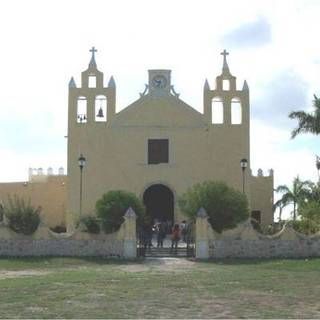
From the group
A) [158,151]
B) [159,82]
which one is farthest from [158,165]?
[159,82]

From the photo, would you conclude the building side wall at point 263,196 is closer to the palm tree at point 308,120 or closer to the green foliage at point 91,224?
the palm tree at point 308,120

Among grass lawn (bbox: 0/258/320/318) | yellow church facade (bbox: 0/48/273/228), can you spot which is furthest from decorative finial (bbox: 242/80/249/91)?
grass lawn (bbox: 0/258/320/318)

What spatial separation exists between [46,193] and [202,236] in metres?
19.7

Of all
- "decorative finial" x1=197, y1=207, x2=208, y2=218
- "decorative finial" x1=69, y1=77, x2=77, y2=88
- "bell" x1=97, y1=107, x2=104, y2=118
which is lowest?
"decorative finial" x1=197, y1=207, x2=208, y2=218

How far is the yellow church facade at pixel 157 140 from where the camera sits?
42.4m

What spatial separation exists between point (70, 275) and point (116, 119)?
74.3 ft

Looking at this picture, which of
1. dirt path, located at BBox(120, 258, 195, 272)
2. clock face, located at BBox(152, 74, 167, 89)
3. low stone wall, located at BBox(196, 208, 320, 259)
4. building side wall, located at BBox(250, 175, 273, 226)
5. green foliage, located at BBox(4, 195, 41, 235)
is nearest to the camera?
dirt path, located at BBox(120, 258, 195, 272)

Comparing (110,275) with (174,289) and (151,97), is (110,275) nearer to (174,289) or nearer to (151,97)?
(174,289)

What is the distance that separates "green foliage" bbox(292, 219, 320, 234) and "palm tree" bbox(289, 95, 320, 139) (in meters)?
5.50

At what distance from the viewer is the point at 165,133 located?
42688 mm

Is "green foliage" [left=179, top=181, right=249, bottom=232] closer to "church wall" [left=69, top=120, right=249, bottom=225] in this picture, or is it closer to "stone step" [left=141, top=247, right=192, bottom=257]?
"stone step" [left=141, top=247, right=192, bottom=257]

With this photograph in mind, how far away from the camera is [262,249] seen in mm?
28625

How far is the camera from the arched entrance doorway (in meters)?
42.5

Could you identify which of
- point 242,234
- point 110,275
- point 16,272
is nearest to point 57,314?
point 110,275
